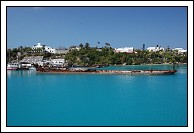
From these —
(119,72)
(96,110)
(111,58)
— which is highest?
(111,58)

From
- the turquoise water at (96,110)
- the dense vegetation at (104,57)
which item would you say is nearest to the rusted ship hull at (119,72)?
the turquoise water at (96,110)

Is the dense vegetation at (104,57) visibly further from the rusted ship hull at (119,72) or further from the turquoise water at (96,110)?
the turquoise water at (96,110)

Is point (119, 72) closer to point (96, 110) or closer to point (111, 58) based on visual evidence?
point (96, 110)

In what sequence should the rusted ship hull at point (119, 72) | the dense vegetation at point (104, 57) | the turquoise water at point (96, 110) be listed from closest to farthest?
the turquoise water at point (96, 110) → the rusted ship hull at point (119, 72) → the dense vegetation at point (104, 57)

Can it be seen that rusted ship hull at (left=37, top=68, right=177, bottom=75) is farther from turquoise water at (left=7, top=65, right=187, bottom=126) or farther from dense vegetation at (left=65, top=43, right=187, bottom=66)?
dense vegetation at (left=65, top=43, right=187, bottom=66)

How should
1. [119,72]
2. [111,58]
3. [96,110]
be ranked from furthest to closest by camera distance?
[111,58], [119,72], [96,110]

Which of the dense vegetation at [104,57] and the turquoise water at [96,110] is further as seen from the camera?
the dense vegetation at [104,57]

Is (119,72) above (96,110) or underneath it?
above

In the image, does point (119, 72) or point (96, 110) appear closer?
point (96, 110)

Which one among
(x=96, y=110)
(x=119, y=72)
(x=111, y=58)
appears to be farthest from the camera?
(x=111, y=58)

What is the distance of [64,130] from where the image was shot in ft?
7.89

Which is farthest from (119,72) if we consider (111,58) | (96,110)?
(111,58)

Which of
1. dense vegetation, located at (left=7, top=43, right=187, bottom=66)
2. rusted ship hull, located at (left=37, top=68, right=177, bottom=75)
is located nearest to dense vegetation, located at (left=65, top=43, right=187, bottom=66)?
dense vegetation, located at (left=7, top=43, right=187, bottom=66)

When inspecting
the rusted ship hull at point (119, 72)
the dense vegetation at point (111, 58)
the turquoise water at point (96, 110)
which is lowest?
the turquoise water at point (96, 110)
